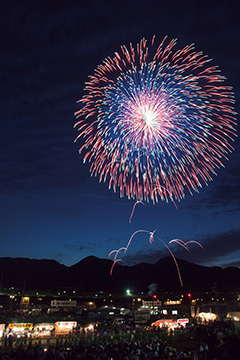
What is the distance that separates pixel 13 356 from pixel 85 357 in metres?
5.01

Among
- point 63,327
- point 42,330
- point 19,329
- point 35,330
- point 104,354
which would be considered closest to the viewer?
point 104,354

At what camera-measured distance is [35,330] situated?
27328mm

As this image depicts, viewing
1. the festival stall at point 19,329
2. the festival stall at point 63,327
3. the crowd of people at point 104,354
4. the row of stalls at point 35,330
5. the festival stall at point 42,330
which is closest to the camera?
the crowd of people at point 104,354

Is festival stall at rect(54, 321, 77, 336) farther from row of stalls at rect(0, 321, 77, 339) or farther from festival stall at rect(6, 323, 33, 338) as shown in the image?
festival stall at rect(6, 323, 33, 338)

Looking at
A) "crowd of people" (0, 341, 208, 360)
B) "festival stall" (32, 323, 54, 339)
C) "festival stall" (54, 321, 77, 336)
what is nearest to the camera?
"crowd of people" (0, 341, 208, 360)

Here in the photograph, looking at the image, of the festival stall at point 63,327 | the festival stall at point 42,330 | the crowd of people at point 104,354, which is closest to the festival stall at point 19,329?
the festival stall at point 42,330

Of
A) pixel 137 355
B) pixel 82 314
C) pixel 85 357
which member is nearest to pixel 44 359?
pixel 85 357

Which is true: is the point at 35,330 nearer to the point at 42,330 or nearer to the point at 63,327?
the point at 42,330

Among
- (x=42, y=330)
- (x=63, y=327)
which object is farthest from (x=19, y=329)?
(x=63, y=327)

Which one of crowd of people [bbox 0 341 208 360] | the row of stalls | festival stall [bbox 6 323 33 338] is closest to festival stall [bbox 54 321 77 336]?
the row of stalls

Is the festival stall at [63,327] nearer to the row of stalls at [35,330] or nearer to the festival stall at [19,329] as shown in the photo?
the row of stalls at [35,330]

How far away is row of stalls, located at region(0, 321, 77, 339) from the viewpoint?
25.8 m

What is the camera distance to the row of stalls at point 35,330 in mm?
25812

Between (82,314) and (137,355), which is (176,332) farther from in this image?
(82,314)
